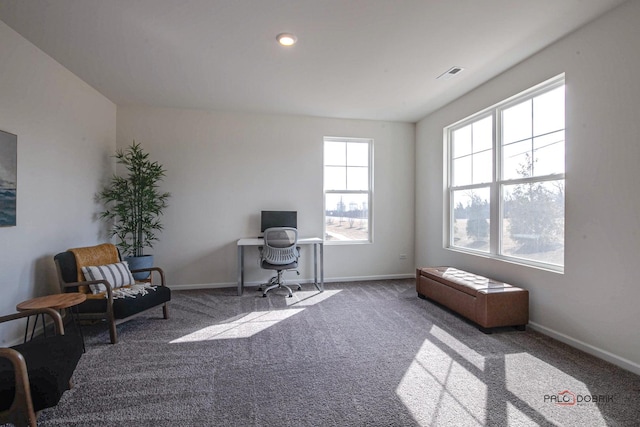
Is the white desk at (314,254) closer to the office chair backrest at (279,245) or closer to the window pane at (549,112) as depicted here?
the office chair backrest at (279,245)

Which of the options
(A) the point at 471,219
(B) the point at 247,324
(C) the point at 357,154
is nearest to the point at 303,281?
(B) the point at 247,324

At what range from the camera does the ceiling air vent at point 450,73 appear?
11.4 ft

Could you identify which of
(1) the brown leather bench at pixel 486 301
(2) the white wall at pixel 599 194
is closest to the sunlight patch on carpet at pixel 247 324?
(1) the brown leather bench at pixel 486 301

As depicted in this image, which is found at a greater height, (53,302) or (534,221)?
(534,221)

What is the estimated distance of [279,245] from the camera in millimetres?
4410

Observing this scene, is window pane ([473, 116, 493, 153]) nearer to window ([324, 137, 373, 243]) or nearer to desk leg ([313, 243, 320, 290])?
window ([324, 137, 373, 243])

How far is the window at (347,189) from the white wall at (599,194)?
8.96ft

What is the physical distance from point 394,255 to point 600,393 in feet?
11.8

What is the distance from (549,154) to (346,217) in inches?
123

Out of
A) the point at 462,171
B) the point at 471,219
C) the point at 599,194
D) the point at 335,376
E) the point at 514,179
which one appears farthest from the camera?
the point at 462,171

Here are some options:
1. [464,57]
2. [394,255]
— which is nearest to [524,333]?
[394,255]

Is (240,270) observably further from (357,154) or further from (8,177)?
(357,154)

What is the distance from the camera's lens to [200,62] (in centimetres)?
330

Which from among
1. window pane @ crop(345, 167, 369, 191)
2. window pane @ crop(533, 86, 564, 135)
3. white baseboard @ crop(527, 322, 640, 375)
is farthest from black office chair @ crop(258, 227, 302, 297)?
window pane @ crop(533, 86, 564, 135)
